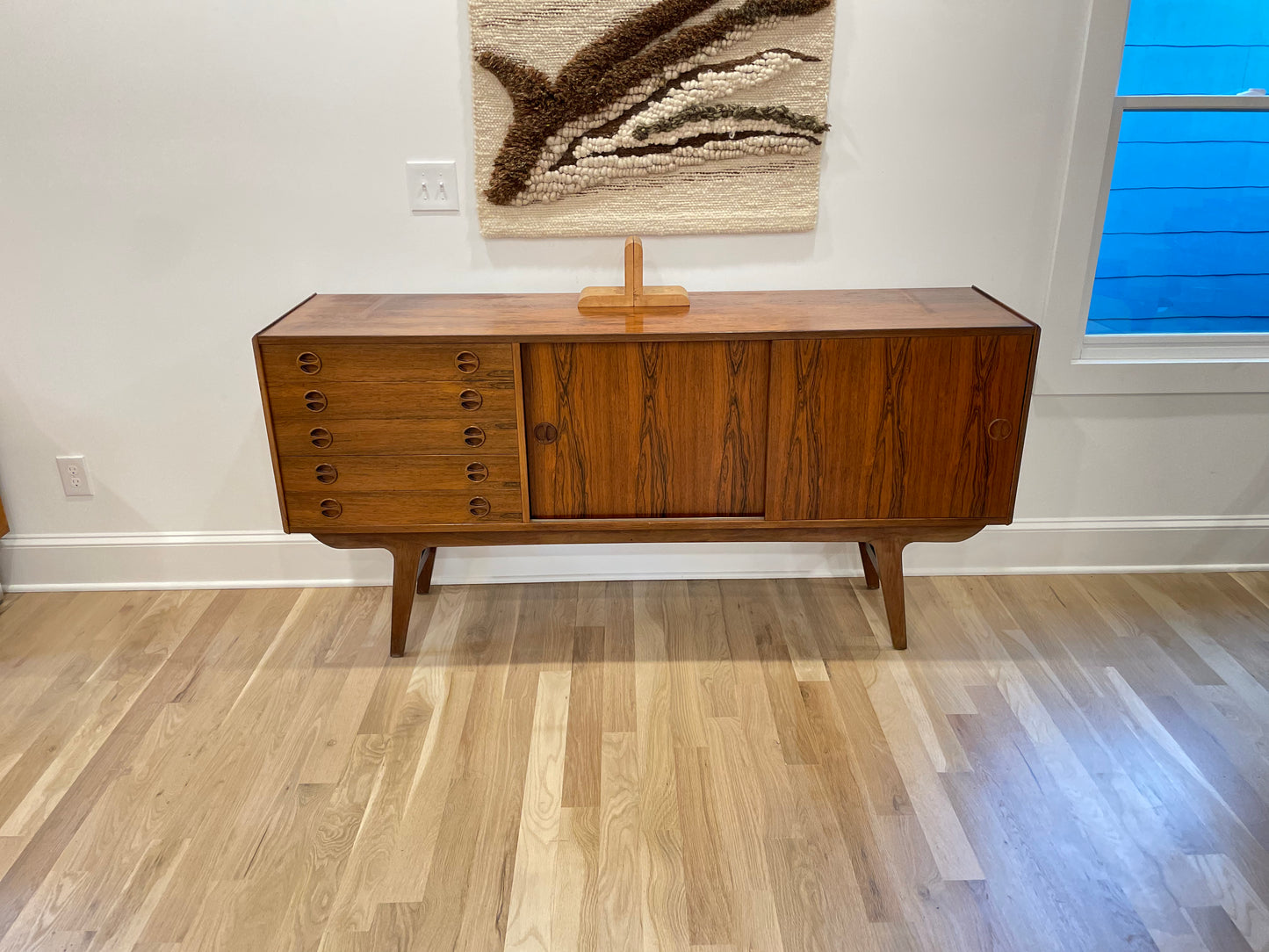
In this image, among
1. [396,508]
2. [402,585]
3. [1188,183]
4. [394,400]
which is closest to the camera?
[394,400]

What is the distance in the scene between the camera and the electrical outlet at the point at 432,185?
2.06m

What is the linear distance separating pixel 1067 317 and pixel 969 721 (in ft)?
3.38

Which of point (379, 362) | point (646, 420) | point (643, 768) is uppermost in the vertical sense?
point (379, 362)

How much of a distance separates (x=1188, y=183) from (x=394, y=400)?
1.95 m

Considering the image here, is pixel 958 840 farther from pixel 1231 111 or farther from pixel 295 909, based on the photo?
pixel 1231 111

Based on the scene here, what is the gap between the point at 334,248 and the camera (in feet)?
6.97

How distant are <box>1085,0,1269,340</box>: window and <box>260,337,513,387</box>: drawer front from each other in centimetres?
154

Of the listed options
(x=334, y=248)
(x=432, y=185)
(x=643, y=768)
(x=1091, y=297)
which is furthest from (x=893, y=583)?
(x=334, y=248)

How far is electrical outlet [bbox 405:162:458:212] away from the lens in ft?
6.76

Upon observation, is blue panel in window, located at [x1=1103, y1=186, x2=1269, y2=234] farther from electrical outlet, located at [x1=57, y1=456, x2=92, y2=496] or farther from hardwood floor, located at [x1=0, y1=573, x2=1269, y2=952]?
electrical outlet, located at [x1=57, y1=456, x2=92, y2=496]

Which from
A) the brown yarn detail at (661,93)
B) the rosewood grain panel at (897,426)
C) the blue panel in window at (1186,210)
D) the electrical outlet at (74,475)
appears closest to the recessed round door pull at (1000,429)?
the rosewood grain panel at (897,426)

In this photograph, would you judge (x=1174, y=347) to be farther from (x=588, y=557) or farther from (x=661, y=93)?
(x=588, y=557)

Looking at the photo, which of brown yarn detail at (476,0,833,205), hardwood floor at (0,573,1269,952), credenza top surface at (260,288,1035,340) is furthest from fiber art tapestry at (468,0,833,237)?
hardwood floor at (0,573,1269,952)

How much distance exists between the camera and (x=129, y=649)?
2.14 meters
